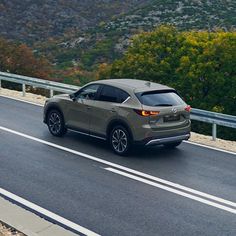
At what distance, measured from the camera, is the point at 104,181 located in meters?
9.98

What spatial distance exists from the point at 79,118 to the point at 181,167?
3124 mm

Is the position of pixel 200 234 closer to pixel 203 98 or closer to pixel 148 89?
pixel 148 89

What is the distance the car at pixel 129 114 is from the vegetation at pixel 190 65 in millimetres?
15839

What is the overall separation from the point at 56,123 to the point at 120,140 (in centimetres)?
247

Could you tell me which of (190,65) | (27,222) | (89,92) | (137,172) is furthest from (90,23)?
(27,222)

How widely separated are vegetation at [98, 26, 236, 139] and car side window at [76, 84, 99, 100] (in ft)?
51.8

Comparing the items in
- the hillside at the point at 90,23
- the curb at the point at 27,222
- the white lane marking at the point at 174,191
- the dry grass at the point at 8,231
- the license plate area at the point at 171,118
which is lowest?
the white lane marking at the point at 174,191

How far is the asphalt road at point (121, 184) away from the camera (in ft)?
26.2

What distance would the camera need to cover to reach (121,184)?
387 inches

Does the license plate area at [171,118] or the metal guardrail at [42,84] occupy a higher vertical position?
the metal guardrail at [42,84]

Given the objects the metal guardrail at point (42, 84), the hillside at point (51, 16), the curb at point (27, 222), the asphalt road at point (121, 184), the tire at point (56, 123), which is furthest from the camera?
the hillside at point (51, 16)

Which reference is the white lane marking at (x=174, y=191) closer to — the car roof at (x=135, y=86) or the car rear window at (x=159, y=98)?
the car rear window at (x=159, y=98)

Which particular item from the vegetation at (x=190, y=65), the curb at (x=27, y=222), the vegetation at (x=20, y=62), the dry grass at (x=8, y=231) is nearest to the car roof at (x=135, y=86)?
the curb at (x=27, y=222)

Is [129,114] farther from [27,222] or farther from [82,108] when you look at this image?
[27,222]
